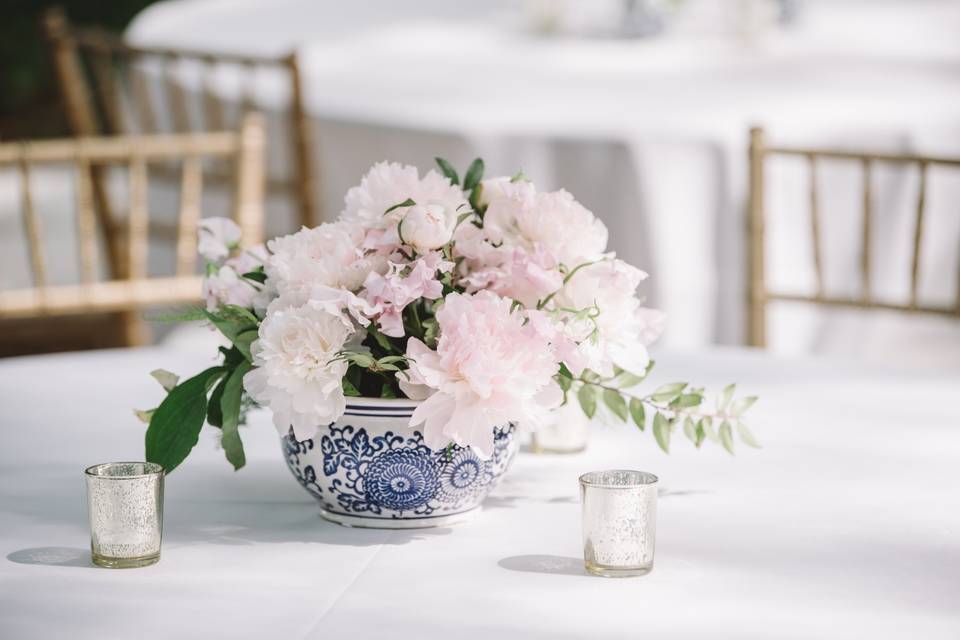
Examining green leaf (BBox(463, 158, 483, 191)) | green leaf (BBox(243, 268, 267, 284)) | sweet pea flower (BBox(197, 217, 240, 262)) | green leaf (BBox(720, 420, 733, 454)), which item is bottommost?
green leaf (BBox(720, 420, 733, 454))

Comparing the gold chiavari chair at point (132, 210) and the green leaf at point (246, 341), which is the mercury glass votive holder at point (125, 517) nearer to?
the green leaf at point (246, 341)

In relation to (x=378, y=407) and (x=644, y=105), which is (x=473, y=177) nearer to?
(x=378, y=407)

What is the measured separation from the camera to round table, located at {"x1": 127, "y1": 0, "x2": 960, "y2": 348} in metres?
2.70

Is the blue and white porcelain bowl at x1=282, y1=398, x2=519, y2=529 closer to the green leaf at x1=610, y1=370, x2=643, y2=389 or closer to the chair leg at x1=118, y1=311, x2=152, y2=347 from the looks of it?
the green leaf at x1=610, y1=370, x2=643, y2=389

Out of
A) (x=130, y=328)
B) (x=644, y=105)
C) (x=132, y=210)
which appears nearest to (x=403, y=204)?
(x=132, y=210)

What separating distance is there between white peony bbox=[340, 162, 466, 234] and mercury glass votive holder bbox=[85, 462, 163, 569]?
0.22 meters

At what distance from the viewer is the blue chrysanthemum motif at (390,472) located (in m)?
0.98

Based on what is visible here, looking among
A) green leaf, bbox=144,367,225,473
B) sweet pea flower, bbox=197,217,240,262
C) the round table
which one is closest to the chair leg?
the round table

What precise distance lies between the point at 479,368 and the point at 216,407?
0.73ft

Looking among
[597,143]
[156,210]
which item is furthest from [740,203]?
[156,210]

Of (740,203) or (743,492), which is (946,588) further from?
(740,203)

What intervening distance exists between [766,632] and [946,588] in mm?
147

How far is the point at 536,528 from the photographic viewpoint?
3.37ft

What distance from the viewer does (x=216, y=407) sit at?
101cm
